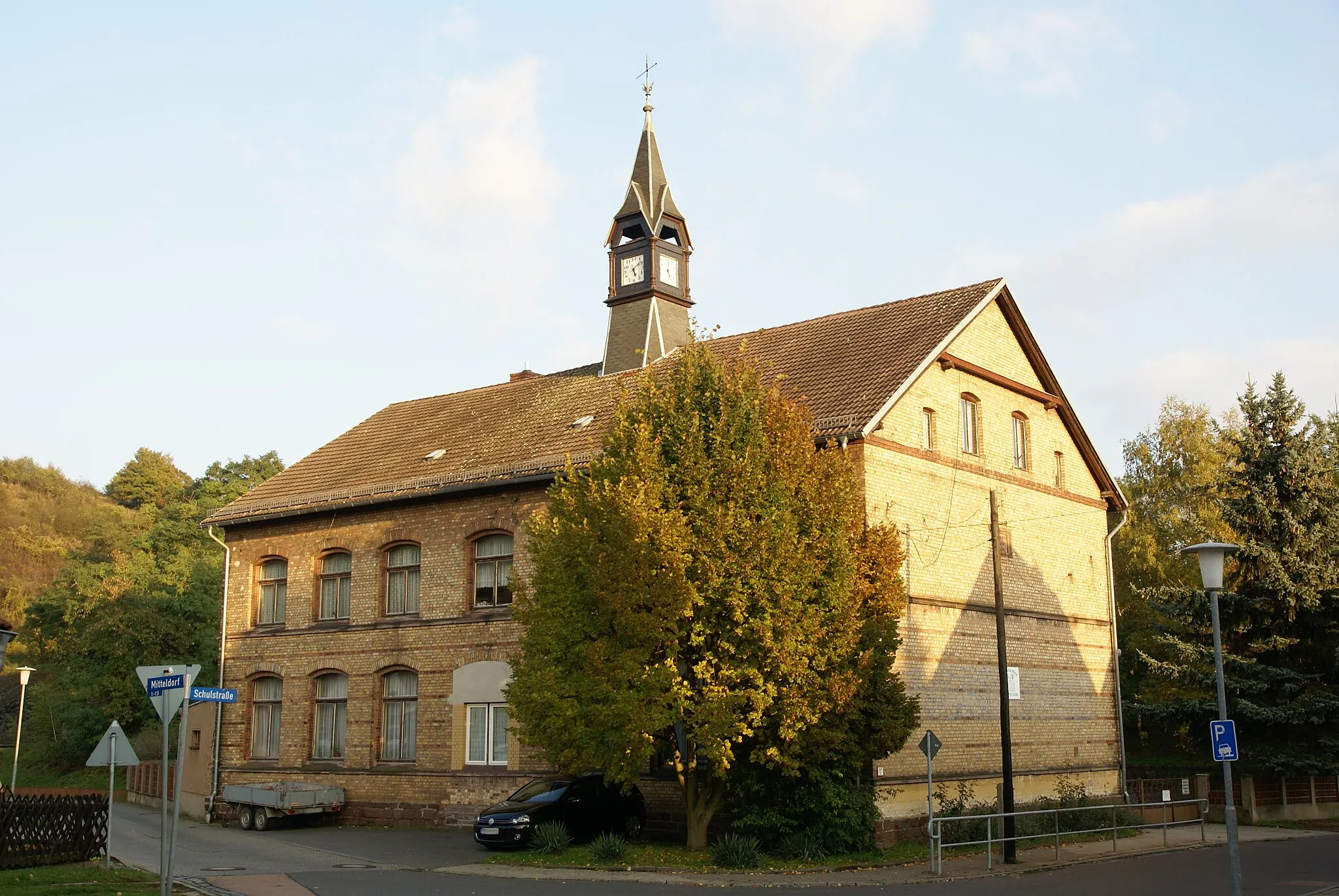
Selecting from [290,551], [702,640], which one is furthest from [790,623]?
[290,551]

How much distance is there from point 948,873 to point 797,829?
100 inches

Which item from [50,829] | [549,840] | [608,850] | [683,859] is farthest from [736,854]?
[50,829]

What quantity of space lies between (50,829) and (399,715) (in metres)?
9.81

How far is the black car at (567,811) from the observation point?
20547mm

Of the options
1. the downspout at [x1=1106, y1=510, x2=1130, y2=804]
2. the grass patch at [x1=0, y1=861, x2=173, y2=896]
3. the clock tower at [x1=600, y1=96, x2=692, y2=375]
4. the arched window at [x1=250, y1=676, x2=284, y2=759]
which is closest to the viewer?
the grass patch at [x1=0, y1=861, x2=173, y2=896]

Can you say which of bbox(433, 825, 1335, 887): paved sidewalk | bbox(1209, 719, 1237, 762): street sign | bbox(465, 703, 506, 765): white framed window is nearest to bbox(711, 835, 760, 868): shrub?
bbox(433, 825, 1335, 887): paved sidewalk

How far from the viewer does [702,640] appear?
18.2 metres

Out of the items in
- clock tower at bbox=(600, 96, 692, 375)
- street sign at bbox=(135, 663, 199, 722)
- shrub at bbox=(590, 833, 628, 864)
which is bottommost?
shrub at bbox=(590, 833, 628, 864)

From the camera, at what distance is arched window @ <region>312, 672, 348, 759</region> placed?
90.8ft

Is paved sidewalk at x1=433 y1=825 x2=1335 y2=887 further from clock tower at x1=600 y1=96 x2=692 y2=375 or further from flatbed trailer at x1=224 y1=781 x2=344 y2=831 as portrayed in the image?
clock tower at x1=600 y1=96 x2=692 y2=375

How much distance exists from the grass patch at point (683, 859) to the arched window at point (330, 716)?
8727 millimetres

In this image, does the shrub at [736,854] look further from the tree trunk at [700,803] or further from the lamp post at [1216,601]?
the lamp post at [1216,601]

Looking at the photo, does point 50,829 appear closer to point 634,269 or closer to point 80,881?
point 80,881

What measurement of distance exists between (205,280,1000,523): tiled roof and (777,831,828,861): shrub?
6871 millimetres
